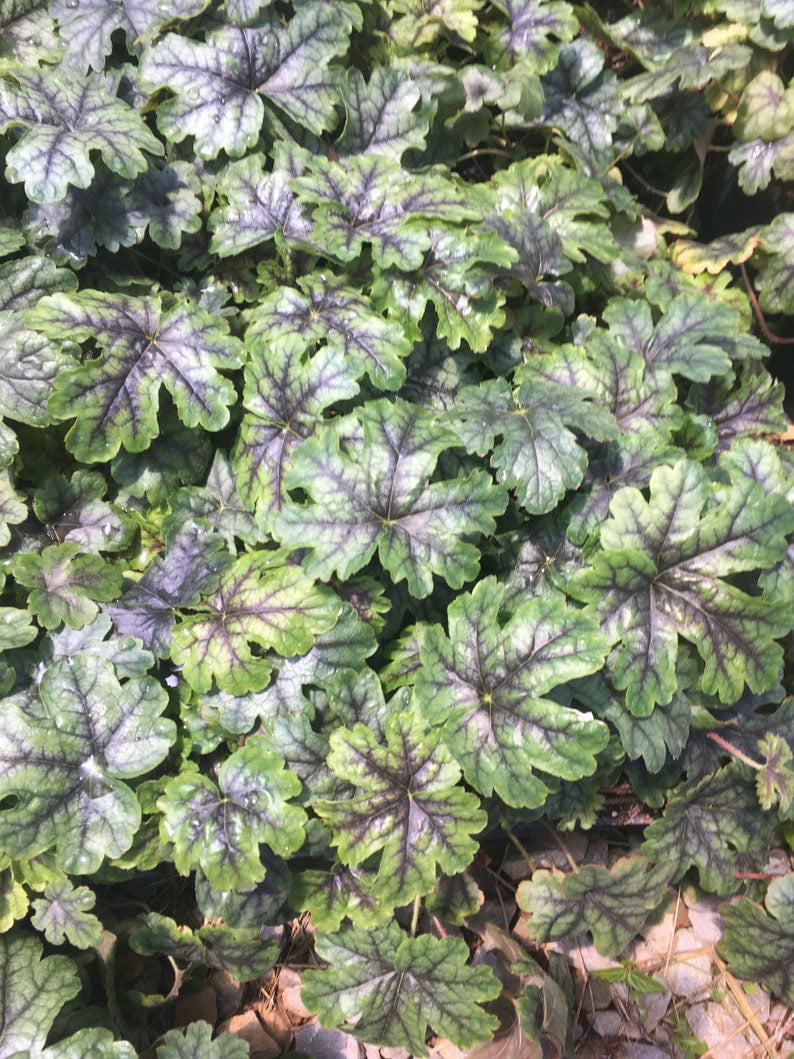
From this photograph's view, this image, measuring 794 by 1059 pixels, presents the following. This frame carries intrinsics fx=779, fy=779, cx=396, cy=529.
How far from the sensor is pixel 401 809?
1910 millimetres

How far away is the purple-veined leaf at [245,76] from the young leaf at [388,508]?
1067 mm

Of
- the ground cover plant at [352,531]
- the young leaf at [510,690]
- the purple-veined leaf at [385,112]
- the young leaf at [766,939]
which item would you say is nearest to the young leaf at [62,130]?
the ground cover plant at [352,531]

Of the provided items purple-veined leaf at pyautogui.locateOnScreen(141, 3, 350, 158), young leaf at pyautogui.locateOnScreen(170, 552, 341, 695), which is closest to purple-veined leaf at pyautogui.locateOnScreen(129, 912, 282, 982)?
young leaf at pyautogui.locateOnScreen(170, 552, 341, 695)

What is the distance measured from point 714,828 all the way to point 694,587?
752 mm

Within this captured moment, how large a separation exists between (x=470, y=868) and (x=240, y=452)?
1.44m

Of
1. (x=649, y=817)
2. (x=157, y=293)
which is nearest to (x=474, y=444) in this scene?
(x=157, y=293)

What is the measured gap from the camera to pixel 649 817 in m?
2.41

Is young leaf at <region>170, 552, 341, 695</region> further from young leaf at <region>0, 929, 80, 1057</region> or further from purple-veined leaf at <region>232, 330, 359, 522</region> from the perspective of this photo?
young leaf at <region>0, 929, 80, 1057</region>

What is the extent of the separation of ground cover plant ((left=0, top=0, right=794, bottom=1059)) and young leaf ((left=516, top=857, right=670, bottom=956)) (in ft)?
0.04

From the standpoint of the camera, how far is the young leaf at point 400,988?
1.92 m

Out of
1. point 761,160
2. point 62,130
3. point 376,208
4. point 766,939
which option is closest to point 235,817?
point 766,939

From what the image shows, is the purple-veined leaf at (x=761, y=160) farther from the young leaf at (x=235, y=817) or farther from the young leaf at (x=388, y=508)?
the young leaf at (x=235, y=817)

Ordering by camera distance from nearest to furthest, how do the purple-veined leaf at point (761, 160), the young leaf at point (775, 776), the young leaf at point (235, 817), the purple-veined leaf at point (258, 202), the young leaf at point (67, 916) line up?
the young leaf at point (235, 817)
the young leaf at point (67, 916)
the young leaf at point (775, 776)
the purple-veined leaf at point (258, 202)
the purple-veined leaf at point (761, 160)

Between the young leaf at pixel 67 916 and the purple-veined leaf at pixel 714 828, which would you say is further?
the purple-veined leaf at pixel 714 828
